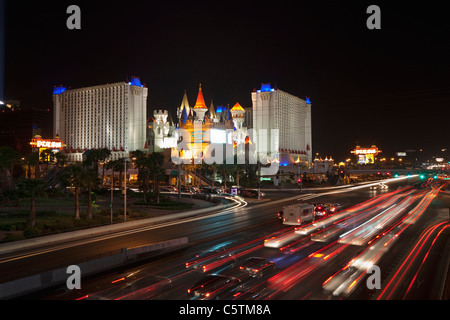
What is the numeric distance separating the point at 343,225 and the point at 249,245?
10668 mm

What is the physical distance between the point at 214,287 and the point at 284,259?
6.37m

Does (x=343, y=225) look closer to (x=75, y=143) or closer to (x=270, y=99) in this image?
(x=270, y=99)

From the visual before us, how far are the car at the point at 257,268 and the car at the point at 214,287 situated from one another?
4.40ft

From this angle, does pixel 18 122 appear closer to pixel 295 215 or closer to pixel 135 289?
pixel 295 215

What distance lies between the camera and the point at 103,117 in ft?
411

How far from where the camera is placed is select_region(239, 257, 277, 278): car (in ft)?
48.4

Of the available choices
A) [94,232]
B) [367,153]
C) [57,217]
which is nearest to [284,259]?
[94,232]

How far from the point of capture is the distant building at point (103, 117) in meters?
120

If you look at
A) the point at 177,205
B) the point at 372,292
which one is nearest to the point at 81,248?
the point at 372,292

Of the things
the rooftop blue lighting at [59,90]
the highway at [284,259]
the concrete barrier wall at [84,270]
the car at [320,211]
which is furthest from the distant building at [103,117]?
the concrete barrier wall at [84,270]

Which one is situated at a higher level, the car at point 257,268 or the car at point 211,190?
the car at point 257,268

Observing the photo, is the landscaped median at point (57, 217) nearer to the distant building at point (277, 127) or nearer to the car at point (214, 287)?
the car at point (214, 287)

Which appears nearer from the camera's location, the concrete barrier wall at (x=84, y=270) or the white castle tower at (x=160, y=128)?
the concrete barrier wall at (x=84, y=270)

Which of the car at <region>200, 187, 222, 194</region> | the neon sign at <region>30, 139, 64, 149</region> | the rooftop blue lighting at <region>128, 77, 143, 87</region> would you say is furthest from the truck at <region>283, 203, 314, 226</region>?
the rooftop blue lighting at <region>128, 77, 143, 87</region>
